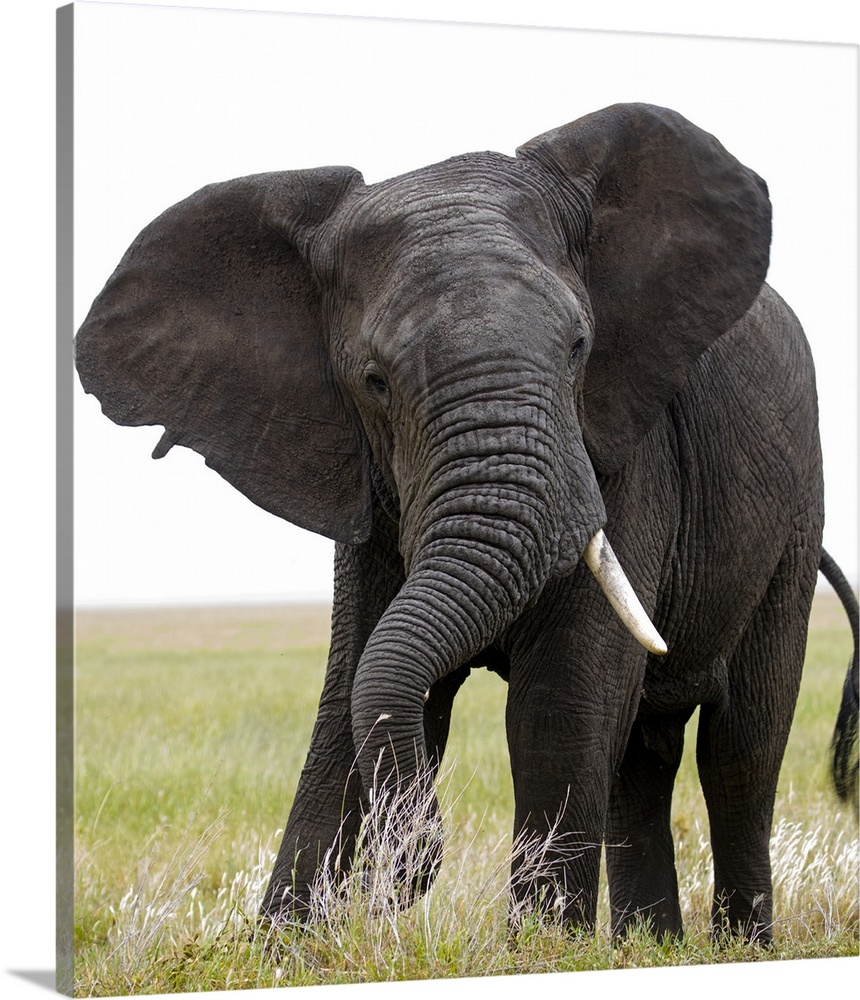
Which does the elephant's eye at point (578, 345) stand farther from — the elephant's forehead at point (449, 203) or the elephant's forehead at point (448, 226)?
the elephant's forehead at point (449, 203)

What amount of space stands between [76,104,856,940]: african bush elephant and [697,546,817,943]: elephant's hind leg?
216 millimetres

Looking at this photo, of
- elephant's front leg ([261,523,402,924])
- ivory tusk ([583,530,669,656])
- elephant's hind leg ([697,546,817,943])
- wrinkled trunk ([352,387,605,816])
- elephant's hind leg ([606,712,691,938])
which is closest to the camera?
wrinkled trunk ([352,387,605,816])

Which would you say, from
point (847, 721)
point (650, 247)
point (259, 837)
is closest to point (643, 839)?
point (847, 721)

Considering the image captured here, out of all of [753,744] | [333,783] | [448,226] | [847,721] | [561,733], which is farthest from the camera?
[847,721]

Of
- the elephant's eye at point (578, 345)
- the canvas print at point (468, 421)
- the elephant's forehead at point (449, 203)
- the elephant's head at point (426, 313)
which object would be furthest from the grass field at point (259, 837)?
the elephant's forehead at point (449, 203)

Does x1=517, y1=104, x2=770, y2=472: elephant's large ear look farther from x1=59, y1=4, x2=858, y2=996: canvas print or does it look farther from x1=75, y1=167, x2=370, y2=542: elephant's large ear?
x1=75, y1=167, x2=370, y2=542: elephant's large ear

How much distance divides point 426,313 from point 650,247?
3.29ft

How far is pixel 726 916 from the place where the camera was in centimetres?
775

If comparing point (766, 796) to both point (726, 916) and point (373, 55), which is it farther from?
point (373, 55)

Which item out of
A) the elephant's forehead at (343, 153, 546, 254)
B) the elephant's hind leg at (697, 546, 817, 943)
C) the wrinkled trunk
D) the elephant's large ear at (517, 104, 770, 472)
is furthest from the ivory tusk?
the elephant's hind leg at (697, 546, 817, 943)

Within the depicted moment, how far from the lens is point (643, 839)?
7996 millimetres

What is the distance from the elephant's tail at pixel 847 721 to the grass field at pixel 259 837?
19cm

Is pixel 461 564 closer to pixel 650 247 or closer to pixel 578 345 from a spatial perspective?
pixel 578 345

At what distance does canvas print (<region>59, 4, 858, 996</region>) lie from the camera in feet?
18.9
